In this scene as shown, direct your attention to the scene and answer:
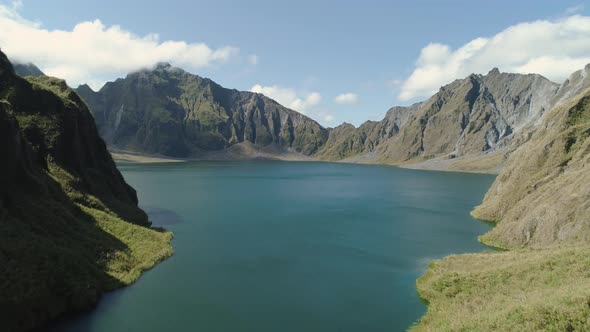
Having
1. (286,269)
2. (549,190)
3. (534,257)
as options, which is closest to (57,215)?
(286,269)

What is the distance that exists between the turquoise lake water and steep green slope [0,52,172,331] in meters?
3.30

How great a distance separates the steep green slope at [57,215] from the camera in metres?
36.6

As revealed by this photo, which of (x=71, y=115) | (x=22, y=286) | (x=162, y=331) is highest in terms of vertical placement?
(x=71, y=115)

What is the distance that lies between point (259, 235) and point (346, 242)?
1682 centimetres

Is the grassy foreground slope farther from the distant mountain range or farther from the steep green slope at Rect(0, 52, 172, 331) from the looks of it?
the steep green slope at Rect(0, 52, 172, 331)

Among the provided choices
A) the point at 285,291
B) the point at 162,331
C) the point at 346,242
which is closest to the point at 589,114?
the point at 346,242

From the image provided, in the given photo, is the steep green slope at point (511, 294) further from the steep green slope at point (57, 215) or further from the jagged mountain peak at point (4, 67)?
the jagged mountain peak at point (4, 67)

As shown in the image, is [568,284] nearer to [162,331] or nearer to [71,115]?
[162,331]

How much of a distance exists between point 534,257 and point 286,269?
30044mm

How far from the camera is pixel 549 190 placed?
2714 inches

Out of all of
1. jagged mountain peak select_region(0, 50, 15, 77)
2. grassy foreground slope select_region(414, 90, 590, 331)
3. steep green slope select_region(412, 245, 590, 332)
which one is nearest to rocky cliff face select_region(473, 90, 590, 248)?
grassy foreground slope select_region(414, 90, 590, 331)

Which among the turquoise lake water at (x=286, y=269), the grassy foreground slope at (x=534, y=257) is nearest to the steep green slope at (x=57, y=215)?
the turquoise lake water at (x=286, y=269)

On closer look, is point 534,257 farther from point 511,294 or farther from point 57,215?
point 57,215

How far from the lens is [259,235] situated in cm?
7669
